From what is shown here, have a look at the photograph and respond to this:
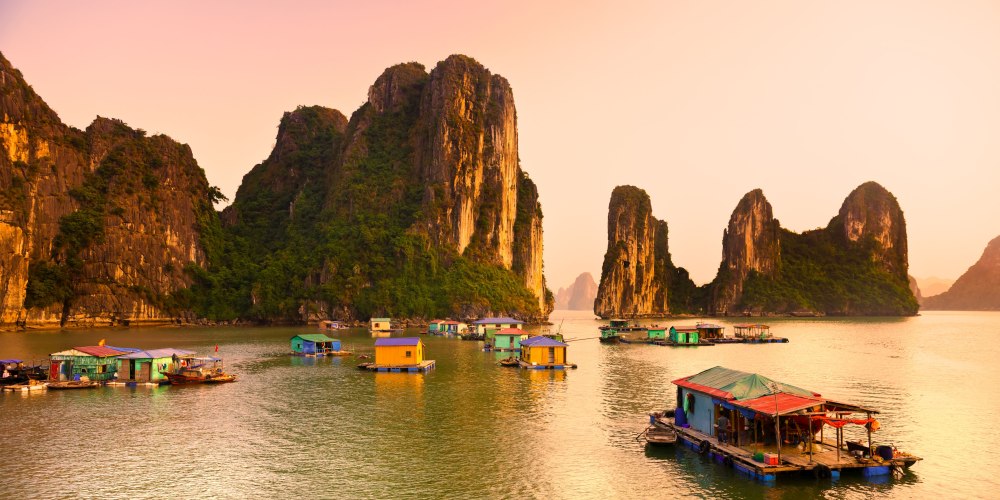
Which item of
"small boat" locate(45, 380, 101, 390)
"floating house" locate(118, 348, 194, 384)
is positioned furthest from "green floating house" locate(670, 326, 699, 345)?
"small boat" locate(45, 380, 101, 390)

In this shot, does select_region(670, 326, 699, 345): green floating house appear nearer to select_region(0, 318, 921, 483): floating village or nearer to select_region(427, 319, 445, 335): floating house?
select_region(427, 319, 445, 335): floating house

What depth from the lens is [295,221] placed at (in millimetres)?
168500

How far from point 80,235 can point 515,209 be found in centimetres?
10078

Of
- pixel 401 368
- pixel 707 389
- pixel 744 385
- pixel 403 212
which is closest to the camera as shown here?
pixel 744 385

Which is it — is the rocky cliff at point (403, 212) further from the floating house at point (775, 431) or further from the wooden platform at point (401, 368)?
the floating house at point (775, 431)

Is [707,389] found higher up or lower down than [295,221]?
lower down

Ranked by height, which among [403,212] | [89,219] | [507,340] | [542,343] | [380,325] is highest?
[403,212]

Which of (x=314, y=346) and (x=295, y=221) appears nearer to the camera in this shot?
(x=314, y=346)

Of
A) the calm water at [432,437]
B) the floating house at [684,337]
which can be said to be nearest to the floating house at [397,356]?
the calm water at [432,437]

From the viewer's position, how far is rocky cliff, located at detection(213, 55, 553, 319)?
139875 mm

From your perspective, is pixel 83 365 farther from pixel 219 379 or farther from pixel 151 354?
pixel 219 379

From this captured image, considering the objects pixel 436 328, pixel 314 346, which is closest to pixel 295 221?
pixel 436 328

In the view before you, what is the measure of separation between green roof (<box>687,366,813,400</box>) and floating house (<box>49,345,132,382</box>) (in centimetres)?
4038

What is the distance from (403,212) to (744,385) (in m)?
133
